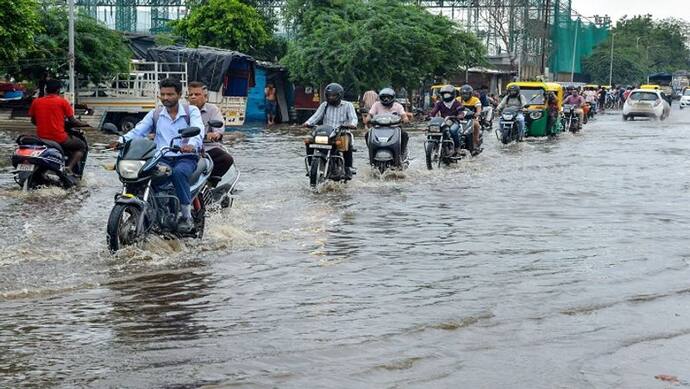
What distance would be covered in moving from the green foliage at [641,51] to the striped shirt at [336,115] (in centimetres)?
8476

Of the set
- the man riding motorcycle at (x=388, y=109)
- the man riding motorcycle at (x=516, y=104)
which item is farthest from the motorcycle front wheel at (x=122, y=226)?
the man riding motorcycle at (x=516, y=104)

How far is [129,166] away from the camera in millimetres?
8289

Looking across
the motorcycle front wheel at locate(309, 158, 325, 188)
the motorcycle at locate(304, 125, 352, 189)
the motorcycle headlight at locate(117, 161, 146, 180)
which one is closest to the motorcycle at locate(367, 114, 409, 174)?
the motorcycle at locate(304, 125, 352, 189)

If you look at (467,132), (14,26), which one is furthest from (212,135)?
(14,26)

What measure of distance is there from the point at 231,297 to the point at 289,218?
413 centimetres

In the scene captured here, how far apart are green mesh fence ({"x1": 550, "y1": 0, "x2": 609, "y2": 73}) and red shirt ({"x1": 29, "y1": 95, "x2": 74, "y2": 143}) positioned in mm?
61254

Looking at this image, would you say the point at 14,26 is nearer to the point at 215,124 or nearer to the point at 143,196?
the point at 215,124

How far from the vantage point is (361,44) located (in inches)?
1431

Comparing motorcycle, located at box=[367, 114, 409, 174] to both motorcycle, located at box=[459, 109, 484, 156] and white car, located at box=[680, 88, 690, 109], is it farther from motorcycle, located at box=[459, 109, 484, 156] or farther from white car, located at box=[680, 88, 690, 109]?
white car, located at box=[680, 88, 690, 109]

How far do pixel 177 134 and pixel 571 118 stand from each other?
25.0m

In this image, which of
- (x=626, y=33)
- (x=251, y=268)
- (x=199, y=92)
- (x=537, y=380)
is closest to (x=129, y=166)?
(x=251, y=268)

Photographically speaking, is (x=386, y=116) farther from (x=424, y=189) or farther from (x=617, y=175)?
(x=617, y=175)

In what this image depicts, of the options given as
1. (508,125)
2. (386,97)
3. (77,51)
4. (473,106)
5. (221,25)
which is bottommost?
(508,125)

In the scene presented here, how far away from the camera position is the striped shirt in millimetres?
14172
